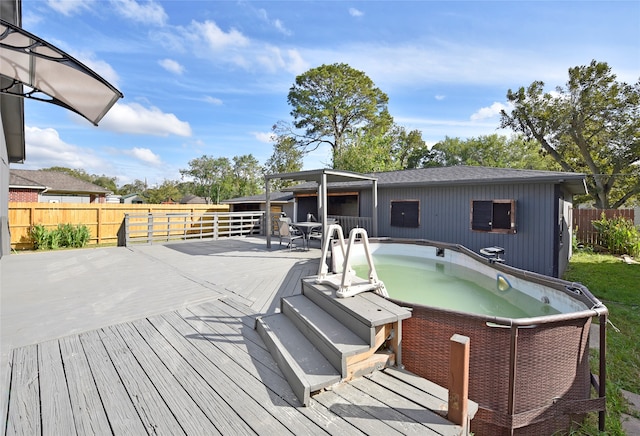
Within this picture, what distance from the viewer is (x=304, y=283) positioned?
3588 millimetres

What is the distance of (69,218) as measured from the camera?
35.8 feet

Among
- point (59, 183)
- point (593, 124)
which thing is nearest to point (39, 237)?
point (59, 183)

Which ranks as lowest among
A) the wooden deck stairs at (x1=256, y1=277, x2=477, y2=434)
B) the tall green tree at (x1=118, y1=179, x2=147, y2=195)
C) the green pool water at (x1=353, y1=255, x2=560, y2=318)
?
the green pool water at (x1=353, y1=255, x2=560, y2=318)

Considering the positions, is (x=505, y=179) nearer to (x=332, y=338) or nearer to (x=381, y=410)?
(x=332, y=338)

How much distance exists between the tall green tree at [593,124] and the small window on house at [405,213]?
14484 millimetres

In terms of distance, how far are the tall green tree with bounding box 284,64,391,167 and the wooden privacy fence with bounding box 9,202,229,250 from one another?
47.3ft

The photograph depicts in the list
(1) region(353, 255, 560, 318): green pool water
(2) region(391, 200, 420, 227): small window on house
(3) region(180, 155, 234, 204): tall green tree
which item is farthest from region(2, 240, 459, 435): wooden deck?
(3) region(180, 155, 234, 204): tall green tree

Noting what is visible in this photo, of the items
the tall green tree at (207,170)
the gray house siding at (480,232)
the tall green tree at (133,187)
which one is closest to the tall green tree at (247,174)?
the tall green tree at (207,170)

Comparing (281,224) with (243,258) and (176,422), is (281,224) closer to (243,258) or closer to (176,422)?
(243,258)

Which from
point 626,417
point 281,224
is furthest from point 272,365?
point 281,224

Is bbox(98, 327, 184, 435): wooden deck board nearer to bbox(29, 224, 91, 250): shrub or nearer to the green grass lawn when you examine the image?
the green grass lawn

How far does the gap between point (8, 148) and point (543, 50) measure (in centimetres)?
1702

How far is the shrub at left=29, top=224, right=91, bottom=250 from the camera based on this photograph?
9727mm

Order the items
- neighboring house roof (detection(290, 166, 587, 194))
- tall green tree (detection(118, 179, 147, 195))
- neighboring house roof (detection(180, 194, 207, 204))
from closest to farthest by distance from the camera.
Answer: neighboring house roof (detection(290, 166, 587, 194)), neighboring house roof (detection(180, 194, 207, 204)), tall green tree (detection(118, 179, 147, 195))
